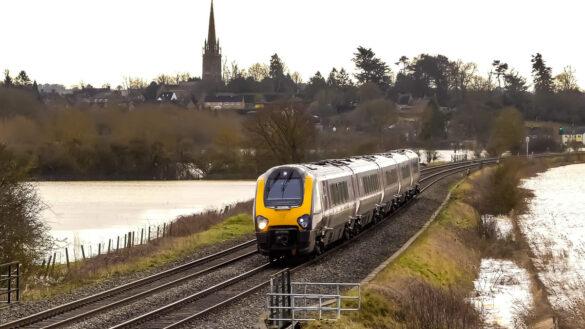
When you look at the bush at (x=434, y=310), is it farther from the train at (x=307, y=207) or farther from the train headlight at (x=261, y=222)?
the train headlight at (x=261, y=222)

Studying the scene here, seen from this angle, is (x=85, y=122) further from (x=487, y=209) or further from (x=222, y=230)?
(x=222, y=230)

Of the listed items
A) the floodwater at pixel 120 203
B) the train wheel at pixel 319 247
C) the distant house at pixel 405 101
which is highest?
the distant house at pixel 405 101

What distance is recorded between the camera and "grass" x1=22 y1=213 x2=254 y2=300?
24.7 meters

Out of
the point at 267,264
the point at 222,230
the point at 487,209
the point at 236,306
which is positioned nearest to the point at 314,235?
the point at 267,264

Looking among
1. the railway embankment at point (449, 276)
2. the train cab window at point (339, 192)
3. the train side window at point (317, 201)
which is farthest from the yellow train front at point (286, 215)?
the railway embankment at point (449, 276)

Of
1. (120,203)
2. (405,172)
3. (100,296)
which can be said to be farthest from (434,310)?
(120,203)

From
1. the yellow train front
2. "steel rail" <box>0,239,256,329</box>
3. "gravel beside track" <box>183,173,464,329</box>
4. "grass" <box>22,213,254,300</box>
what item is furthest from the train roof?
"grass" <box>22,213,254,300</box>

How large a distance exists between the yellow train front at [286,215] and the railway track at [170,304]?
0.70 meters

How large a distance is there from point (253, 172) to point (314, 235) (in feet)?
227

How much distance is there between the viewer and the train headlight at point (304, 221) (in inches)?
1031

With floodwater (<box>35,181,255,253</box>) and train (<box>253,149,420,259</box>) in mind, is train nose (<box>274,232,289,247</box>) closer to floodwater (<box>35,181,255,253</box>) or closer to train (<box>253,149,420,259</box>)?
train (<box>253,149,420,259</box>)

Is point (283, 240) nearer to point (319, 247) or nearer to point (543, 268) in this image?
point (319, 247)

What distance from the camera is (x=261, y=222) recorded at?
26469 mm

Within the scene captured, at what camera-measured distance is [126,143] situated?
10094 centimetres
